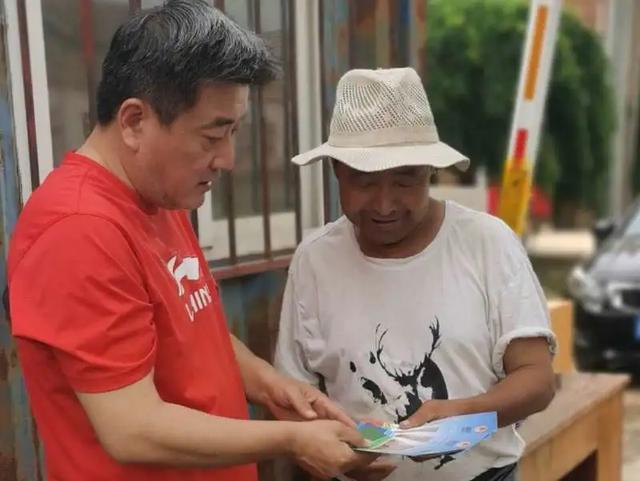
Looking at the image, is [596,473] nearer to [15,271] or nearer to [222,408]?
[222,408]

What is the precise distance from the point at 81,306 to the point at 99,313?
28 millimetres

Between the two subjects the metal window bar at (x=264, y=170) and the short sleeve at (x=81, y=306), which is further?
the metal window bar at (x=264, y=170)

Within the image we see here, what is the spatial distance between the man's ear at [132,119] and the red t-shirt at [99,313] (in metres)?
0.07

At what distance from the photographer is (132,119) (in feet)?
4.48

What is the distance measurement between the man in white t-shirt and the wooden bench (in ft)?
2.89

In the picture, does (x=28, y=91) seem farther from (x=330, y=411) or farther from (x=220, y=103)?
(x=330, y=411)

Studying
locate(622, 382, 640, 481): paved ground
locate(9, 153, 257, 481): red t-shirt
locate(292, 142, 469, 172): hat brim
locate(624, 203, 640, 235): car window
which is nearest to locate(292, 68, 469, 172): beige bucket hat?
locate(292, 142, 469, 172): hat brim

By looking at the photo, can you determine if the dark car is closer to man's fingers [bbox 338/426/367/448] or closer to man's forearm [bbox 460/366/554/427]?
man's forearm [bbox 460/366/554/427]

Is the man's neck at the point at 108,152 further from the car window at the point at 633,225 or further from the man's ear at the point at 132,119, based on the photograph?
the car window at the point at 633,225

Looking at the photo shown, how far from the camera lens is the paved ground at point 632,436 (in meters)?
4.72

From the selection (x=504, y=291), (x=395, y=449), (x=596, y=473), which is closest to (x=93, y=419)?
(x=395, y=449)

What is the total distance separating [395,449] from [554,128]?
9152mm

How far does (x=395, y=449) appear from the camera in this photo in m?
1.56

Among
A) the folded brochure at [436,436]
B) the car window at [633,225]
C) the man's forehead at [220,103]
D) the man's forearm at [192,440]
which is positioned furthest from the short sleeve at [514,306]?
the car window at [633,225]
